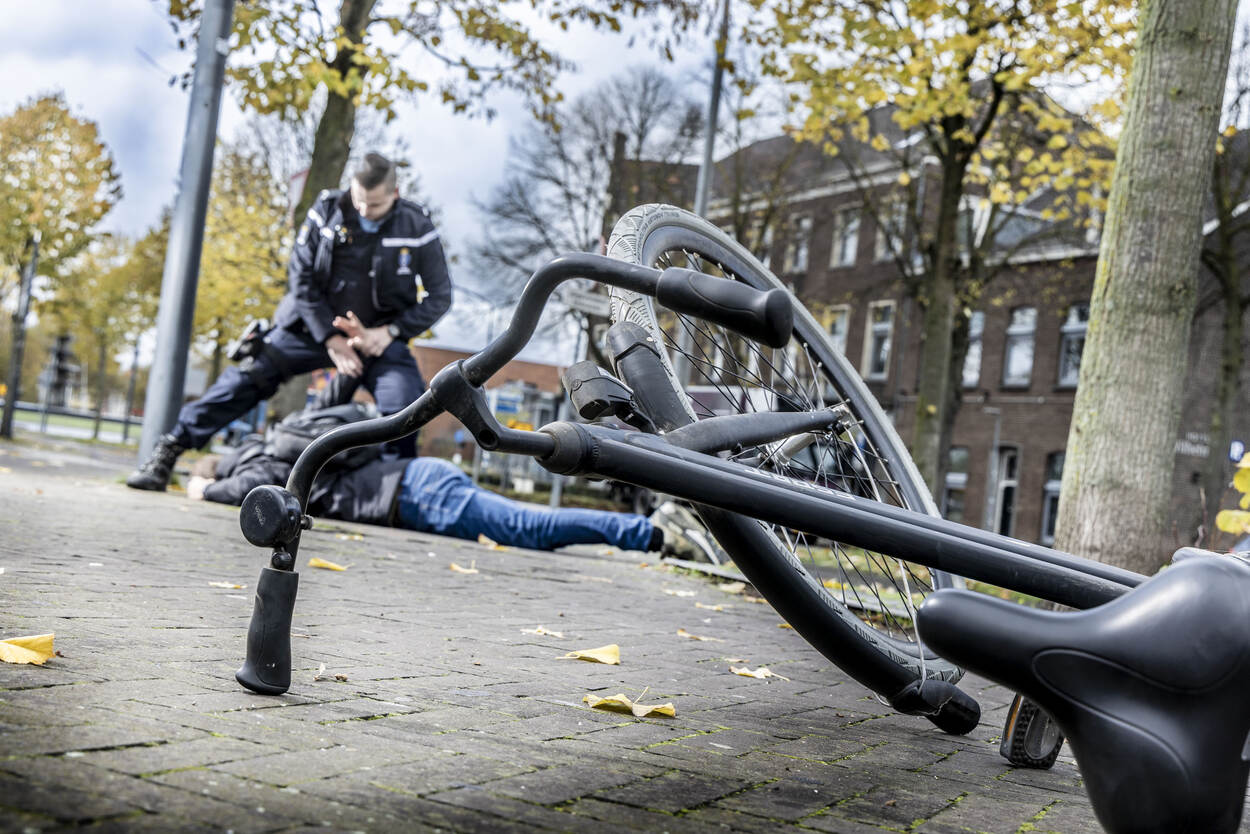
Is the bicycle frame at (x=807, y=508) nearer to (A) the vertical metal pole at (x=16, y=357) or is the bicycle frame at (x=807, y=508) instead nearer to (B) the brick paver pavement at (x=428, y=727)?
(B) the brick paver pavement at (x=428, y=727)

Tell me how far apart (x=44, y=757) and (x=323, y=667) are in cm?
105

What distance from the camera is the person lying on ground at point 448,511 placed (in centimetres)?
739

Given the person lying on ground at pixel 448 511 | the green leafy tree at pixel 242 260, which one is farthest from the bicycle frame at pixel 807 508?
the green leafy tree at pixel 242 260

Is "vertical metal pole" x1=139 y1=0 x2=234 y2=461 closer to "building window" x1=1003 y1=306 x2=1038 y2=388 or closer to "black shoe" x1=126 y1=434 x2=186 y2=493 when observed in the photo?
"black shoe" x1=126 y1=434 x2=186 y2=493

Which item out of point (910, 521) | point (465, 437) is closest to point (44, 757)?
point (910, 521)

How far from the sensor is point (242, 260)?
85.1ft

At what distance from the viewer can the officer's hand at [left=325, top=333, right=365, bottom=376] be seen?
7492mm

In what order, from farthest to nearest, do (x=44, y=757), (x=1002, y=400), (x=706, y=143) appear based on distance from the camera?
(x=1002, y=400) < (x=706, y=143) < (x=44, y=757)

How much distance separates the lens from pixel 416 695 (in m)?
2.51

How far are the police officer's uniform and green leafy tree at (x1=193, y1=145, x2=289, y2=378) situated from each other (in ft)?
59.6

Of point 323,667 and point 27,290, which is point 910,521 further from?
point 27,290

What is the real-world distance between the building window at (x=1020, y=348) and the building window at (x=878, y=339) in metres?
4.33

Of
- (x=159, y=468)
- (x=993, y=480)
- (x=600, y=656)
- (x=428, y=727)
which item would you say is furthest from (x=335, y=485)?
(x=993, y=480)

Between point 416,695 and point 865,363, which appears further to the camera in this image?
point 865,363
